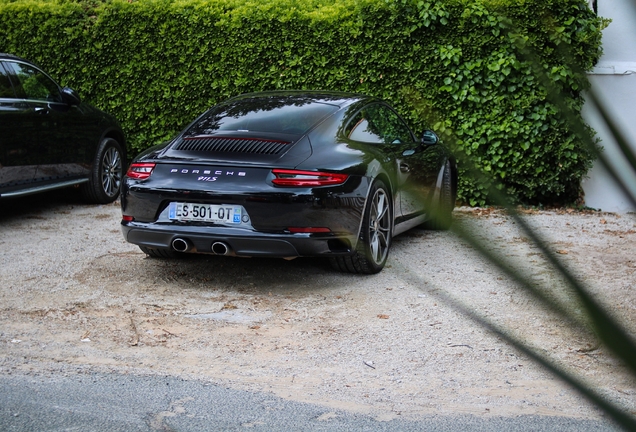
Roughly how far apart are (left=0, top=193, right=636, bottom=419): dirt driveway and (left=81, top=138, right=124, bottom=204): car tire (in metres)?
2.06

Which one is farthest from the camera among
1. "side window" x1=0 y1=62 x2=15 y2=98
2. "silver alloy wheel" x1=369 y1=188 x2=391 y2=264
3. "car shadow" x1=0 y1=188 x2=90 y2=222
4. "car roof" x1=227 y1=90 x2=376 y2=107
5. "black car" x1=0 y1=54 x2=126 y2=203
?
"car shadow" x1=0 y1=188 x2=90 y2=222

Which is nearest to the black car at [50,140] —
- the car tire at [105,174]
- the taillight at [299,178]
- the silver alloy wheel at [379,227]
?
the car tire at [105,174]

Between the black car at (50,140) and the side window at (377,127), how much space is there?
370 centimetres

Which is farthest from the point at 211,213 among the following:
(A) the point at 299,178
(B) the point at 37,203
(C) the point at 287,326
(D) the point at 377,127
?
(B) the point at 37,203

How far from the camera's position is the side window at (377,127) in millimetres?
6586

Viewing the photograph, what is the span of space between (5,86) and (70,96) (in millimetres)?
848

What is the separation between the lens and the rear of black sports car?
18.5 ft

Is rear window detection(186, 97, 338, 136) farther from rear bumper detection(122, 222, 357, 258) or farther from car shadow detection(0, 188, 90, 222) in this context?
car shadow detection(0, 188, 90, 222)

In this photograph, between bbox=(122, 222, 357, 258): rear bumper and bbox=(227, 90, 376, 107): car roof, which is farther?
bbox=(227, 90, 376, 107): car roof

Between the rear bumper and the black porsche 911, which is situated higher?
the black porsche 911

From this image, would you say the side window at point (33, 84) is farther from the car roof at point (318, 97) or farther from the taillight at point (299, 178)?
the taillight at point (299, 178)

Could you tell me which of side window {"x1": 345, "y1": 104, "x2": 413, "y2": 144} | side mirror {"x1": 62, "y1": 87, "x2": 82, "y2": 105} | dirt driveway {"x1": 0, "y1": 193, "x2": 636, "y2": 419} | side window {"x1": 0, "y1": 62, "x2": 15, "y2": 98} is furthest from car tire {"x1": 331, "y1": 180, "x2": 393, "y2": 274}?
side mirror {"x1": 62, "y1": 87, "x2": 82, "y2": 105}

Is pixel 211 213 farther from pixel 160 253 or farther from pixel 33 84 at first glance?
pixel 33 84

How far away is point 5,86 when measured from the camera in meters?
8.40
